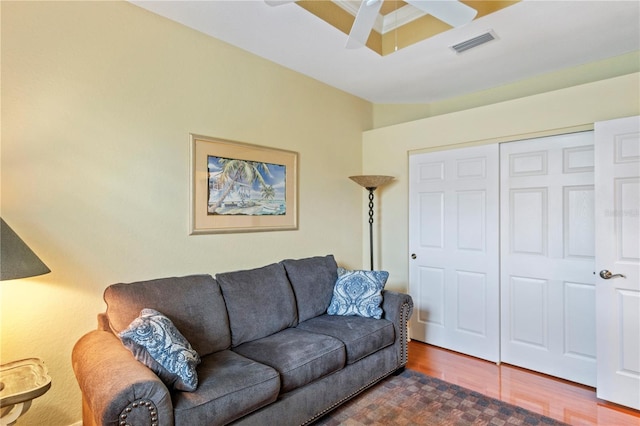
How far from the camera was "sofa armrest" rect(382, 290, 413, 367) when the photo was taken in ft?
9.20

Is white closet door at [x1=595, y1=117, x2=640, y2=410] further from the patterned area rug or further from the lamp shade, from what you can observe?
the lamp shade

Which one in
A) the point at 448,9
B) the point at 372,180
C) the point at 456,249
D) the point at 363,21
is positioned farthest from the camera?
the point at 372,180

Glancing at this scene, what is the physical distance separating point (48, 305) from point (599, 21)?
3.95 m

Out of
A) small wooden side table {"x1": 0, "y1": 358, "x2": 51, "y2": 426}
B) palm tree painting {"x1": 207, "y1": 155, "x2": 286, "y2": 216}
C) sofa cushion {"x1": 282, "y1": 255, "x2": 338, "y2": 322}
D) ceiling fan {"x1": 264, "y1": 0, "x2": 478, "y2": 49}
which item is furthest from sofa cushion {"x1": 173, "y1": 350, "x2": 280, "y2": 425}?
ceiling fan {"x1": 264, "y1": 0, "x2": 478, "y2": 49}

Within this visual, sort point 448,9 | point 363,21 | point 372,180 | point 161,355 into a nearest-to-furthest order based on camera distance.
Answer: point 161,355 < point 448,9 < point 363,21 < point 372,180

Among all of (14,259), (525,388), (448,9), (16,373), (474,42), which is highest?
(474,42)

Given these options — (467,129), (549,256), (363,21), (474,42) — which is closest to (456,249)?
(549,256)

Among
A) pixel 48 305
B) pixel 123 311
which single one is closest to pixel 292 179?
pixel 123 311

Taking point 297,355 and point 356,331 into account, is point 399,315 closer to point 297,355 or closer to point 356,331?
point 356,331

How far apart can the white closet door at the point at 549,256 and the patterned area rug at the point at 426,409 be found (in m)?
0.78

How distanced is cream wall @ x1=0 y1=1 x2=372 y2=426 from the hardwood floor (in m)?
1.85

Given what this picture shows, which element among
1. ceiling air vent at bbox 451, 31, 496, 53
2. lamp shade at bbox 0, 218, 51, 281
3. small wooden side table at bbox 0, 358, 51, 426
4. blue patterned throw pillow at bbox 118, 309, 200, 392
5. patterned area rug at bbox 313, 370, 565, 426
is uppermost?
ceiling air vent at bbox 451, 31, 496, 53

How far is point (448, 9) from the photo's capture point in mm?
1812

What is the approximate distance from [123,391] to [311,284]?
5.54 feet
